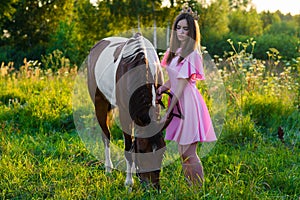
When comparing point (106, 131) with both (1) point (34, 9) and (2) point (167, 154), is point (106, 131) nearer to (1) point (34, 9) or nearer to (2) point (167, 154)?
(2) point (167, 154)

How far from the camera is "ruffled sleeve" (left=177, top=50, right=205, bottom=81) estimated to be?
3008mm

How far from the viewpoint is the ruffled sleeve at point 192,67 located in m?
3.01

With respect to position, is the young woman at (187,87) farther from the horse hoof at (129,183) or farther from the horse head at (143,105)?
the horse hoof at (129,183)

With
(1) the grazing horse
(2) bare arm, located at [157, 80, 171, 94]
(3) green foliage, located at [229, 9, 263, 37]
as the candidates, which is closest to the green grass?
(1) the grazing horse

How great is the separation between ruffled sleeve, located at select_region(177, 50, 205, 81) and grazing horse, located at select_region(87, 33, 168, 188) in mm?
203

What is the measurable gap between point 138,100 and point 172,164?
5.08 ft

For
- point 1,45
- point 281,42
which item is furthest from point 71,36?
point 281,42

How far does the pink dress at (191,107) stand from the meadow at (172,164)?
391mm

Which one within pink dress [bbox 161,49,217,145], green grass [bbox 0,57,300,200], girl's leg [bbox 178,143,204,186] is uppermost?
pink dress [bbox 161,49,217,145]

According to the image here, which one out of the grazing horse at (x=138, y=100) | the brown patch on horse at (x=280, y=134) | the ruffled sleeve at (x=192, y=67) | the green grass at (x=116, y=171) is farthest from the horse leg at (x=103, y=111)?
the brown patch on horse at (x=280, y=134)

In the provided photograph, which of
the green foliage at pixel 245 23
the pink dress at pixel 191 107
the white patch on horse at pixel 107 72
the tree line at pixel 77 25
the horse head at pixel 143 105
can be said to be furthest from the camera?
the green foliage at pixel 245 23

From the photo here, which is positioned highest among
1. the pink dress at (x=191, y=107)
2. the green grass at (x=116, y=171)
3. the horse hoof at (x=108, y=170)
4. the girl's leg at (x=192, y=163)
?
the pink dress at (x=191, y=107)

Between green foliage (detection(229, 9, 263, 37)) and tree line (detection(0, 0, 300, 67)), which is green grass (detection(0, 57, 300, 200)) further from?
green foliage (detection(229, 9, 263, 37))

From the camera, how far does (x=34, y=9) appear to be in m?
25.8
